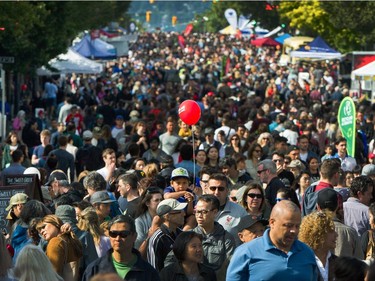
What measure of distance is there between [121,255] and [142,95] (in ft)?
106

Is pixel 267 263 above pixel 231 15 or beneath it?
above

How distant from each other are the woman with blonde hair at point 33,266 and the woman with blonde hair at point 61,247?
1.51 meters

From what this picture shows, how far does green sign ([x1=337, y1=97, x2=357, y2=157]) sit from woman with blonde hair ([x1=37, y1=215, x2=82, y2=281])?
1051cm

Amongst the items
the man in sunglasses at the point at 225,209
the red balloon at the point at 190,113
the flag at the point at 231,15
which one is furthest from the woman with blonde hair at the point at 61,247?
the flag at the point at 231,15

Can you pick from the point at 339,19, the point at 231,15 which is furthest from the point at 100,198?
the point at 231,15

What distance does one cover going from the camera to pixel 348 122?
Result: 66.1 feet

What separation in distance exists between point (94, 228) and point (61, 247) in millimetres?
1010

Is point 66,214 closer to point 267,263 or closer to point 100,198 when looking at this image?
point 100,198

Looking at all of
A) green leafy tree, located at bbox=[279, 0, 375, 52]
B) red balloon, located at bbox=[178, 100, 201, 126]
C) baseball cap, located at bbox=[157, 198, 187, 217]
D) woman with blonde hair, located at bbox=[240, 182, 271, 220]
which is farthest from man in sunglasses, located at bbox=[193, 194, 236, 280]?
green leafy tree, located at bbox=[279, 0, 375, 52]

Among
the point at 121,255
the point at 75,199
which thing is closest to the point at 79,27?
the point at 75,199

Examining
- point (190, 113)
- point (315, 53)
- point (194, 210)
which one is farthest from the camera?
point (315, 53)

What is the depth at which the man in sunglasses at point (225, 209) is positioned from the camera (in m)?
11.2

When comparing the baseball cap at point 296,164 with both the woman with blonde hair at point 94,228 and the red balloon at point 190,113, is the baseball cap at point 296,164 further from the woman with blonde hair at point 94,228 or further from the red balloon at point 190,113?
the woman with blonde hair at point 94,228

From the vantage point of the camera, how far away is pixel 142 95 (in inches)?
1624
